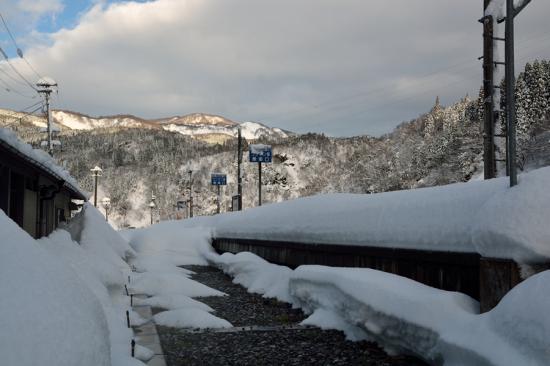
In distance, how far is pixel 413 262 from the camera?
7184 mm

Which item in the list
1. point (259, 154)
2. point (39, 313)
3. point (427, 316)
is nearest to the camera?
point (39, 313)

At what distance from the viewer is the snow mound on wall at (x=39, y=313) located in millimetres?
2305

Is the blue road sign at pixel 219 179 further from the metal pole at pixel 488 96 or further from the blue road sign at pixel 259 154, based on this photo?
the metal pole at pixel 488 96

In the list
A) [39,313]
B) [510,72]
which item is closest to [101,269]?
[39,313]

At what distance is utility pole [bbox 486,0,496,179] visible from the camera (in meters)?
11.6

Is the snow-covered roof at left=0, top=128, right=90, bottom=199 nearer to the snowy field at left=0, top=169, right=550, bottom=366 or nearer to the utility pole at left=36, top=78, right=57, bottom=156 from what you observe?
the snowy field at left=0, top=169, right=550, bottom=366

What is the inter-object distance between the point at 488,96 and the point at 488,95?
0.08ft

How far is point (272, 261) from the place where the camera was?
15.2 metres

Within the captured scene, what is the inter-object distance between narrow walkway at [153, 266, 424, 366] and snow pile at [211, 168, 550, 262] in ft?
5.39

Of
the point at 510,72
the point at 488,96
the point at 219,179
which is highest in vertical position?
the point at 488,96

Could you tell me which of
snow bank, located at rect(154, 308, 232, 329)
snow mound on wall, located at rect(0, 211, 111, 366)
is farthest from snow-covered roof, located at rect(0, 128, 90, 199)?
snow mound on wall, located at rect(0, 211, 111, 366)

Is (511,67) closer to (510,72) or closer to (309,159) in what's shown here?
(510,72)

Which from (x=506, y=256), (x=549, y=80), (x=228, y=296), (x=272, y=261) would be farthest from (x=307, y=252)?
(x=549, y=80)

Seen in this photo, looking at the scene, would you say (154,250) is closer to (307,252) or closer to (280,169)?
(307,252)
